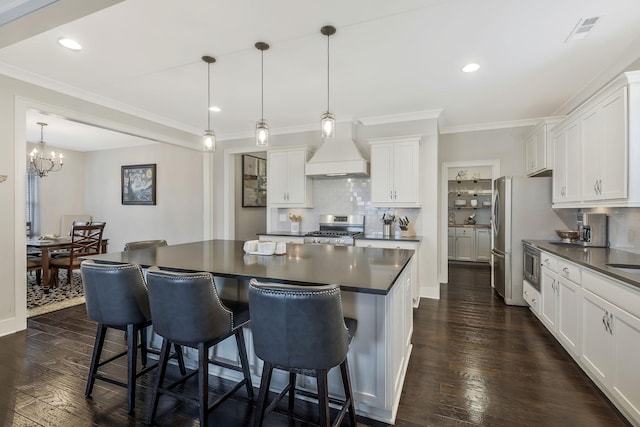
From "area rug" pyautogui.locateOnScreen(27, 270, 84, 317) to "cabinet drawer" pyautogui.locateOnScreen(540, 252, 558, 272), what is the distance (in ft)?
18.2

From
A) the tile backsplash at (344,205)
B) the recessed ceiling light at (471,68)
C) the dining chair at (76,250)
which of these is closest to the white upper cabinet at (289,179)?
the tile backsplash at (344,205)

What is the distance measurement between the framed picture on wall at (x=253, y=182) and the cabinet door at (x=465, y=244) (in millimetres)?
4617

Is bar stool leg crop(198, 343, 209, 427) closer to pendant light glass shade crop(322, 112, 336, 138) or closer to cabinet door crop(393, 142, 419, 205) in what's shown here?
pendant light glass shade crop(322, 112, 336, 138)

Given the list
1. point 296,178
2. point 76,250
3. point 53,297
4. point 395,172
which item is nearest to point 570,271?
point 395,172

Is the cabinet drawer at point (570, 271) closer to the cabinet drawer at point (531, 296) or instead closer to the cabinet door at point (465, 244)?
the cabinet drawer at point (531, 296)

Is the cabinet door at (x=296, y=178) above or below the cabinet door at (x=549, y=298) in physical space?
above

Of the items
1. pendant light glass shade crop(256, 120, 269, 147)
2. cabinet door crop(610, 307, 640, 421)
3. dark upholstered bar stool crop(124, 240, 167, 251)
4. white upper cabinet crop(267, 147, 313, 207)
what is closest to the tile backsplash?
white upper cabinet crop(267, 147, 313, 207)

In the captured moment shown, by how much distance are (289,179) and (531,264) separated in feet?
11.4

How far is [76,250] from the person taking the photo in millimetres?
4836

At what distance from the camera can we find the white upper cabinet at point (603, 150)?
2285mm

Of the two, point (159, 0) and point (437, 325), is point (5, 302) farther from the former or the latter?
point (437, 325)

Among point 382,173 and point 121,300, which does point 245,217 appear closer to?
point 382,173

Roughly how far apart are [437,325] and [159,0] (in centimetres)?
379

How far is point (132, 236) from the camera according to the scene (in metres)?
6.99
